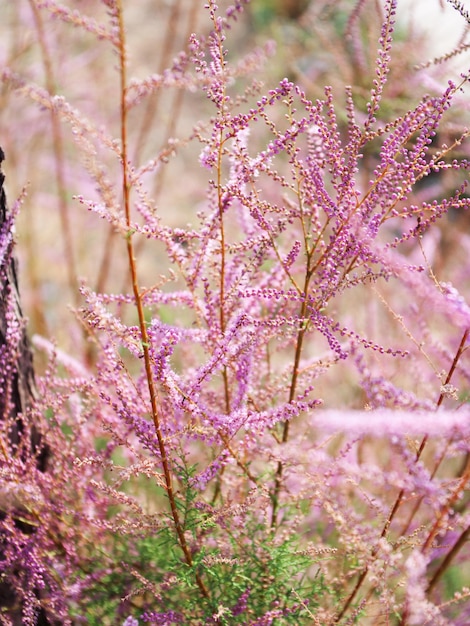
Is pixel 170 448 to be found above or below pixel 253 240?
below

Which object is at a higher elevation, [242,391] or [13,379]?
[13,379]

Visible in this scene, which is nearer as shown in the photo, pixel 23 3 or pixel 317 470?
pixel 317 470

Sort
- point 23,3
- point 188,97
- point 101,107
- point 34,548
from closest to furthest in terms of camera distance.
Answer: point 34,548
point 23,3
point 101,107
point 188,97

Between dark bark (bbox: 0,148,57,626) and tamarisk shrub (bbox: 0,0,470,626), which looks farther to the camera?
dark bark (bbox: 0,148,57,626)

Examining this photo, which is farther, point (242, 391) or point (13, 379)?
point (13, 379)

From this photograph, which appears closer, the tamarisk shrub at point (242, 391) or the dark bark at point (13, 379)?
the tamarisk shrub at point (242, 391)

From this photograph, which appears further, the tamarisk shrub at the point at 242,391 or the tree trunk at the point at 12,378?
the tree trunk at the point at 12,378

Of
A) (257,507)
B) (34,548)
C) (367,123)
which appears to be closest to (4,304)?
(34,548)

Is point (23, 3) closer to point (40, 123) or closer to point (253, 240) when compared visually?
point (40, 123)

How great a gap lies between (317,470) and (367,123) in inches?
17.9

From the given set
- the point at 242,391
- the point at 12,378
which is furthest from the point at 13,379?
the point at 242,391

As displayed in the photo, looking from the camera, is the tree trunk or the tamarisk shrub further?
the tree trunk

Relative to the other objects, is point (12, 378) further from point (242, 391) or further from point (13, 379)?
point (242, 391)

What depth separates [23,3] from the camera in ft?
8.14
